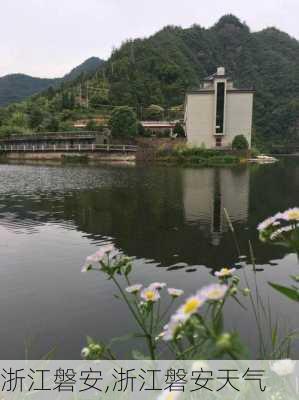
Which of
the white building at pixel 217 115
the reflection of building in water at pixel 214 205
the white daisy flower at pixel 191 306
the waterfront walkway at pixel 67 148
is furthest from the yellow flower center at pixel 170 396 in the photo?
the white building at pixel 217 115

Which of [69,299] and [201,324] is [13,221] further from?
[201,324]

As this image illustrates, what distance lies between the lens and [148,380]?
295 centimetres

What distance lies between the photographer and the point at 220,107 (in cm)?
5903

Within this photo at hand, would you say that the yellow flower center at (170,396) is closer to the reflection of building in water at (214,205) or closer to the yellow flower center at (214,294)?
the yellow flower center at (214,294)

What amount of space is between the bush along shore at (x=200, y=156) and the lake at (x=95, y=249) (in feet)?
98.5

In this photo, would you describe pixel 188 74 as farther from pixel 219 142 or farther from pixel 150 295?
pixel 150 295

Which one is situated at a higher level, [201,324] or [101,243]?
[201,324]

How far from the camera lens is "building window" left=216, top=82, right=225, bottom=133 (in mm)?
58513

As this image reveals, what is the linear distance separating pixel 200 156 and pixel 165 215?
3834cm

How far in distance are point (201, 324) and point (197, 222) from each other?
12253 mm

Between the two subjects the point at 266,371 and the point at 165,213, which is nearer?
the point at 266,371

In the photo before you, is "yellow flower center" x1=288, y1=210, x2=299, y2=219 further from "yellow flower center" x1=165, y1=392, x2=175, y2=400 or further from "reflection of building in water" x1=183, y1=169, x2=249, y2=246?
"reflection of building in water" x1=183, y1=169, x2=249, y2=246

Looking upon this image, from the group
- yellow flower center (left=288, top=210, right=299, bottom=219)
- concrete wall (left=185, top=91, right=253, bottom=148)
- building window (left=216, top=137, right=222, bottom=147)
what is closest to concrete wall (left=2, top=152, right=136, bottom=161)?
concrete wall (left=185, top=91, right=253, bottom=148)

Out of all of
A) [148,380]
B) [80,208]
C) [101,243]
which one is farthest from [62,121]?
[148,380]
